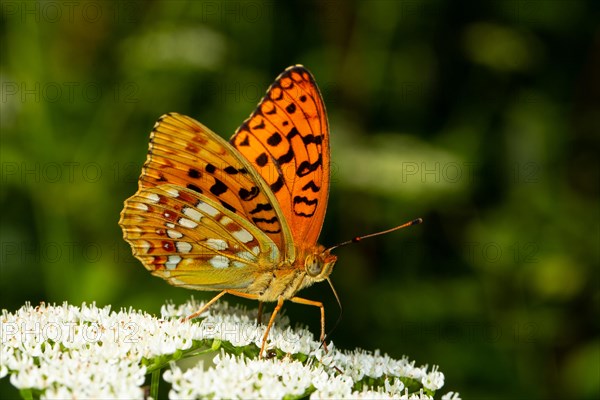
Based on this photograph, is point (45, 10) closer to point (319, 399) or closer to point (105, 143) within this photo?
point (105, 143)

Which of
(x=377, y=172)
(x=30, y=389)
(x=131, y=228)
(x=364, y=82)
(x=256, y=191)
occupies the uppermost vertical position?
(x=364, y=82)

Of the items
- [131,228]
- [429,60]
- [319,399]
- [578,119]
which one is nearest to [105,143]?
[131,228]

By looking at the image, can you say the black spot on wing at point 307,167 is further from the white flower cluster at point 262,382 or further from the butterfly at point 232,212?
the white flower cluster at point 262,382

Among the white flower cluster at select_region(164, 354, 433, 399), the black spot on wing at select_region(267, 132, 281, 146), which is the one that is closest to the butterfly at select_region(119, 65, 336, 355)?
the black spot on wing at select_region(267, 132, 281, 146)

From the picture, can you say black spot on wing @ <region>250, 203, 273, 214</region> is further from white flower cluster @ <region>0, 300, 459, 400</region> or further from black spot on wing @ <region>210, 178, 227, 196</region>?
white flower cluster @ <region>0, 300, 459, 400</region>

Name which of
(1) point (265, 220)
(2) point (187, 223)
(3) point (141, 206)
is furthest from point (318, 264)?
(3) point (141, 206)

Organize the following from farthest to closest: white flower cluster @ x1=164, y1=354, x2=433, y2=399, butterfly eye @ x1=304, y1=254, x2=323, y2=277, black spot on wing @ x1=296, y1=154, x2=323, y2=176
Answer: black spot on wing @ x1=296, y1=154, x2=323, y2=176 → butterfly eye @ x1=304, y1=254, x2=323, y2=277 → white flower cluster @ x1=164, y1=354, x2=433, y2=399
